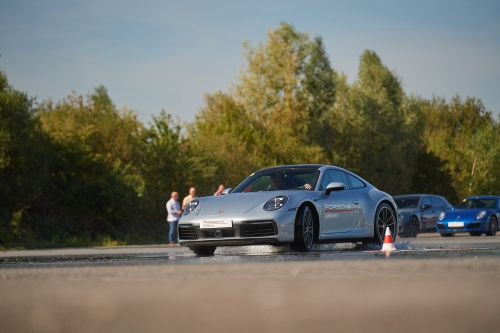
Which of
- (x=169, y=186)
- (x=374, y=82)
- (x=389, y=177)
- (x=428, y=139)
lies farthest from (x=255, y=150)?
(x=428, y=139)

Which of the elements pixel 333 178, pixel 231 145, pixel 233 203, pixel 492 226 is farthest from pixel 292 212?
pixel 231 145

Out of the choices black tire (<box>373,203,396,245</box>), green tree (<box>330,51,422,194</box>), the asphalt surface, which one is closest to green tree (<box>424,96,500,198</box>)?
green tree (<box>330,51,422,194</box>)

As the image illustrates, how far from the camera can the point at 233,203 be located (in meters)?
13.6

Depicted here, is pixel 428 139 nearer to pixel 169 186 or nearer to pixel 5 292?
pixel 169 186

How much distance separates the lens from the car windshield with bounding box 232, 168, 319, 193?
48.0 feet

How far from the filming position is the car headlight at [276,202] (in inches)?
521

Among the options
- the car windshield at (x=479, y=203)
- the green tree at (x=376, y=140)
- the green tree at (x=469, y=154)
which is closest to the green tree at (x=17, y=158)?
the car windshield at (x=479, y=203)

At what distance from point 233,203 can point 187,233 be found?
2.81 feet

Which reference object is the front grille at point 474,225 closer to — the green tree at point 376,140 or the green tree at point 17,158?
the green tree at point 17,158

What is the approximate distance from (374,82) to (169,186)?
41.2 metres

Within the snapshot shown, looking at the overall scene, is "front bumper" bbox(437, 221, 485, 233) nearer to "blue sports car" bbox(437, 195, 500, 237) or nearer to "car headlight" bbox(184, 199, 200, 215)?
"blue sports car" bbox(437, 195, 500, 237)

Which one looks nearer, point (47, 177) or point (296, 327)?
point (296, 327)

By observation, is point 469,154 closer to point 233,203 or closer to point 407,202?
point 407,202

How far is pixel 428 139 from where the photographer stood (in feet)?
300
